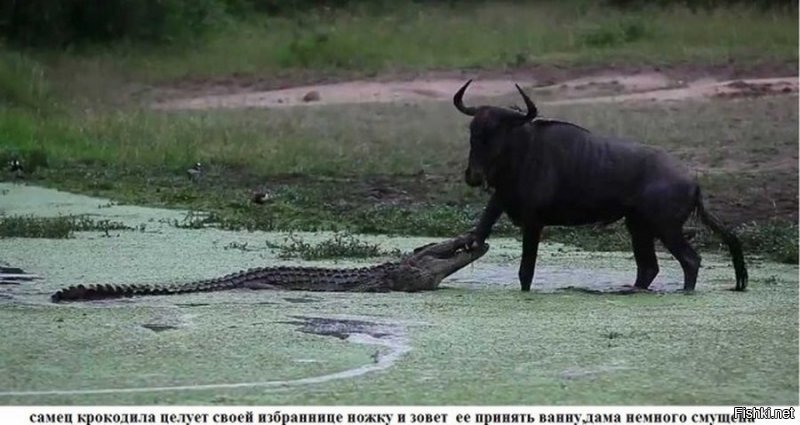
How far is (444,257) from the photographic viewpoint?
30.2 ft

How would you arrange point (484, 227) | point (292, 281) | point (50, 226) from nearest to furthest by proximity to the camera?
point (292, 281)
point (484, 227)
point (50, 226)

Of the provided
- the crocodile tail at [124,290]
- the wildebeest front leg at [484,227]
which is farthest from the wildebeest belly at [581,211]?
the crocodile tail at [124,290]

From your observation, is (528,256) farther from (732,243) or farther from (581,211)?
(732,243)

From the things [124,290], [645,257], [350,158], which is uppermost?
Result: [124,290]

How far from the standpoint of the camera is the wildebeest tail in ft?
30.3

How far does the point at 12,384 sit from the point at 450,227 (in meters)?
6.54

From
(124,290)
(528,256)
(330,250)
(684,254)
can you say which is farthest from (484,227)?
(124,290)

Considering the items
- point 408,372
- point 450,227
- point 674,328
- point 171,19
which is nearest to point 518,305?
point 674,328

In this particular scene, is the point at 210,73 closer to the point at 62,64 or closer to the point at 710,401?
the point at 62,64

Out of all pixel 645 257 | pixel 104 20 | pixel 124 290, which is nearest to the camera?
pixel 124 290

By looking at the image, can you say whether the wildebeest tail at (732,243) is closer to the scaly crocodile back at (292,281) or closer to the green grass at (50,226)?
the scaly crocodile back at (292,281)

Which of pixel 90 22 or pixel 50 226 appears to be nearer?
pixel 50 226

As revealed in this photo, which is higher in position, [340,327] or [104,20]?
[340,327]

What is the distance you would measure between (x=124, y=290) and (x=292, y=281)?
877 millimetres
